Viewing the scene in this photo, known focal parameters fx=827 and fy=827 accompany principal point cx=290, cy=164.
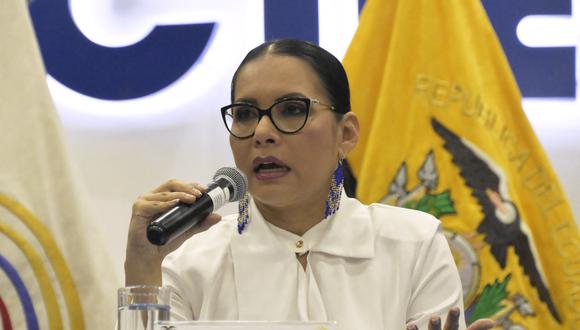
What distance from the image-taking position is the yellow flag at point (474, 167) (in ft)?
7.74

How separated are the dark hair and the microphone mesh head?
353mm

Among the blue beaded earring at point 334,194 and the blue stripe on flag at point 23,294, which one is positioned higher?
the blue beaded earring at point 334,194

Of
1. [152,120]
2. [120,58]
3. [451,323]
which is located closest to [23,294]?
[152,120]

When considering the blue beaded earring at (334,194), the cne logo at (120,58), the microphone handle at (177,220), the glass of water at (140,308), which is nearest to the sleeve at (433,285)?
the blue beaded earring at (334,194)

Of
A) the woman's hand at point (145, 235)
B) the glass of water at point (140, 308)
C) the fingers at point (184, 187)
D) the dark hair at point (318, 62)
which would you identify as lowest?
the glass of water at point (140, 308)

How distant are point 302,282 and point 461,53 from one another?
3.23 feet

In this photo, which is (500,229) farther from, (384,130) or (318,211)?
(318,211)

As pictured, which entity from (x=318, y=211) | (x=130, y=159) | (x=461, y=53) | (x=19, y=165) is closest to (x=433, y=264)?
(x=318, y=211)

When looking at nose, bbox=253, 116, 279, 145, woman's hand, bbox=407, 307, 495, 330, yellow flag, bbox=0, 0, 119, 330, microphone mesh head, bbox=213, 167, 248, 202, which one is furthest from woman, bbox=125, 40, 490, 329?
yellow flag, bbox=0, 0, 119, 330

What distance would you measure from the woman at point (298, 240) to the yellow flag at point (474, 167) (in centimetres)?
51

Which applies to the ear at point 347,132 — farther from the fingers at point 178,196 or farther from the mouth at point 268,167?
the fingers at point 178,196

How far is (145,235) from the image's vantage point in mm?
1688

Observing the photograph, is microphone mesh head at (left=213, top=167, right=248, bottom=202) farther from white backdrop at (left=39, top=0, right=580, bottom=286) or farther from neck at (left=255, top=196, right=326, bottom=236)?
white backdrop at (left=39, top=0, right=580, bottom=286)

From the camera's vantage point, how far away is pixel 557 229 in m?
2.39
